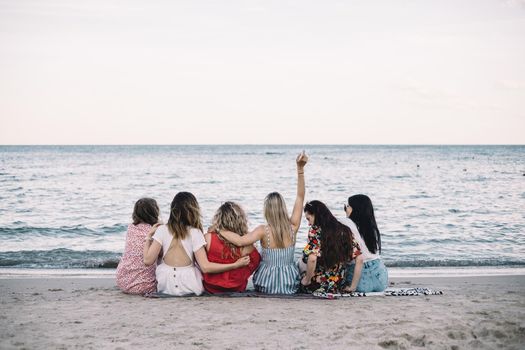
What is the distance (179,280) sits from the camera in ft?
20.5

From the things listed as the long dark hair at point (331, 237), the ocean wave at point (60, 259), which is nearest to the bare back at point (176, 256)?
the long dark hair at point (331, 237)

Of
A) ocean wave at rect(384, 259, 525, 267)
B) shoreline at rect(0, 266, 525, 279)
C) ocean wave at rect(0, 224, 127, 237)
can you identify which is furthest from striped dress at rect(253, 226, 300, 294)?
ocean wave at rect(0, 224, 127, 237)

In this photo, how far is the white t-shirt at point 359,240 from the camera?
6266mm

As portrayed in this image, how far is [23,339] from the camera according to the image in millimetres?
4648

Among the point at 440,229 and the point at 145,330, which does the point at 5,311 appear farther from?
the point at 440,229

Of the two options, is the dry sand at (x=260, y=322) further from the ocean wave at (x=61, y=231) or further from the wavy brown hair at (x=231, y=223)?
the ocean wave at (x=61, y=231)

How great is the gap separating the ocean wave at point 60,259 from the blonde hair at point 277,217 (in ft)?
16.6

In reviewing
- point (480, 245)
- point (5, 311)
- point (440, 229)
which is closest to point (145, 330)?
point (5, 311)

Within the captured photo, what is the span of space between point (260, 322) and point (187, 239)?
147cm

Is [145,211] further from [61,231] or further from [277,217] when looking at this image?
[61,231]

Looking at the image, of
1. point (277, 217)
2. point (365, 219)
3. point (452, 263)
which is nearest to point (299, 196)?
point (277, 217)

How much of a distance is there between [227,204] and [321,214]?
110cm

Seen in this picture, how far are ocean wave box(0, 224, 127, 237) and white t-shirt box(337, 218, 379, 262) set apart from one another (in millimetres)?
9367

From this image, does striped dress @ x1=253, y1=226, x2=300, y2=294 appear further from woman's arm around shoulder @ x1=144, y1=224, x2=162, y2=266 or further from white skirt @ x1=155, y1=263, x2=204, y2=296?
woman's arm around shoulder @ x1=144, y1=224, x2=162, y2=266
